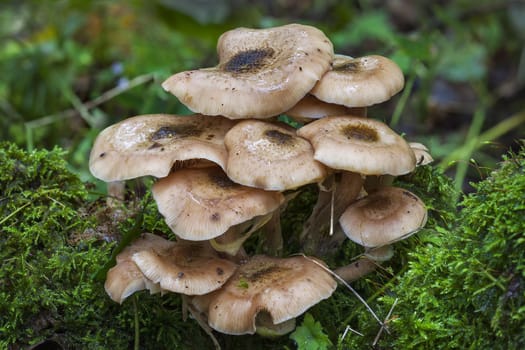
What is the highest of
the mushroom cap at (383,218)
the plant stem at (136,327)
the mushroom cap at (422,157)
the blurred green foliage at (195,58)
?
the mushroom cap at (422,157)

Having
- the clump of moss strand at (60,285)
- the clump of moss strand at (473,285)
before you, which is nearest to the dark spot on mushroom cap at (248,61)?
the clump of moss strand at (60,285)

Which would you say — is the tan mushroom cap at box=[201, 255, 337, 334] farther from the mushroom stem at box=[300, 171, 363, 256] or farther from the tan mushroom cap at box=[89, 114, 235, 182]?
the tan mushroom cap at box=[89, 114, 235, 182]

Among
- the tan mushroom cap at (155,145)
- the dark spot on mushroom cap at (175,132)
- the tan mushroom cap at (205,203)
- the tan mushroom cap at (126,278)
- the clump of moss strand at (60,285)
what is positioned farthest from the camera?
the clump of moss strand at (60,285)

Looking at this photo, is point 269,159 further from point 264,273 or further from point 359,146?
point 264,273

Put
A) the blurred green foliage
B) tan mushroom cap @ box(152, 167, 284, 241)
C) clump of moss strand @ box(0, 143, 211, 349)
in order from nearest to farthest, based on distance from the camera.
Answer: tan mushroom cap @ box(152, 167, 284, 241) → clump of moss strand @ box(0, 143, 211, 349) → the blurred green foliage

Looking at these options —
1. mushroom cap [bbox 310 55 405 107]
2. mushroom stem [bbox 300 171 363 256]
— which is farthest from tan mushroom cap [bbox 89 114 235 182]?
mushroom stem [bbox 300 171 363 256]

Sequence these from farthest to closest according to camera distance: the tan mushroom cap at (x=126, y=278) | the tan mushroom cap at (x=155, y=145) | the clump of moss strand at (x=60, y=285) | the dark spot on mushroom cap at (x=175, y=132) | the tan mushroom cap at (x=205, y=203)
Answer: the clump of moss strand at (x=60, y=285) < the dark spot on mushroom cap at (x=175, y=132) < the tan mushroom cap at (x=126, y=278) < the tan mushroom cap at (x=155, y=145) < the tan mushroom cap at (x=205, y=203)

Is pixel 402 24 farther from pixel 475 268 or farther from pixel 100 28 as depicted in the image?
pixel 475 268

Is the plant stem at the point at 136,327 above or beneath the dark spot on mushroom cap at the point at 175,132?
beneath

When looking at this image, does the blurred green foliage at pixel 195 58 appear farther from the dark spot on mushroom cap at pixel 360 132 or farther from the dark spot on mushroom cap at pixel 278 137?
the dark spot on mushroom cap at pixel 360 132
